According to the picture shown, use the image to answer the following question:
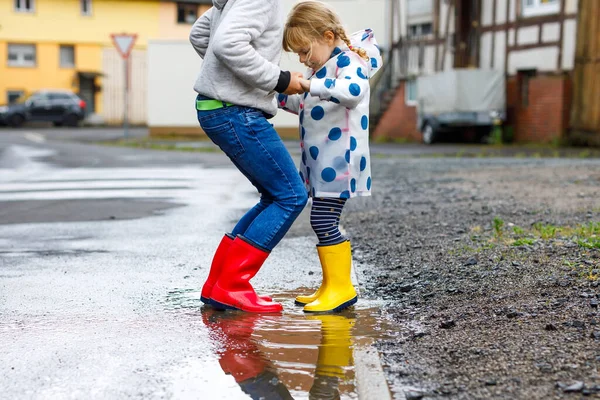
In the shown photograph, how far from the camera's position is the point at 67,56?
47000 millimetres

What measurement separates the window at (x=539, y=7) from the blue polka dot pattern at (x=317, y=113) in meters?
18.0

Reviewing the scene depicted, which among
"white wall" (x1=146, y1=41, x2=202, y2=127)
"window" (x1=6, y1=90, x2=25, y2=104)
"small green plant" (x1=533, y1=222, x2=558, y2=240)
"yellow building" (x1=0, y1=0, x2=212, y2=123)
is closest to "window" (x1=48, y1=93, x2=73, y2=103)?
"yellow building" (x1=0, y1=0, x2=212, y2=123)

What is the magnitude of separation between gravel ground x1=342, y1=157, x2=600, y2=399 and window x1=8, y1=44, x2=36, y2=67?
4015 centimetres

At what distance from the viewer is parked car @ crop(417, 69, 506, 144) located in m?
23.0

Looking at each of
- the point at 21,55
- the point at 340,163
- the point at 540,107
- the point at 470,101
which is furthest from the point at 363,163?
the point at 21,55

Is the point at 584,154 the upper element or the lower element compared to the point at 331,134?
lower

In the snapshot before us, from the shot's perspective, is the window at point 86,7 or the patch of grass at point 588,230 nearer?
the patch of grass at point 588,230

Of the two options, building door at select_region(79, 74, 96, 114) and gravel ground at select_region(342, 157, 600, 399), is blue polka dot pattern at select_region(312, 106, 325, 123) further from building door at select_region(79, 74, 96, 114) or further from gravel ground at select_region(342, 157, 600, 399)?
building door at select_region(79, 74, 96, 114)

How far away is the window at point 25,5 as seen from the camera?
45662mm

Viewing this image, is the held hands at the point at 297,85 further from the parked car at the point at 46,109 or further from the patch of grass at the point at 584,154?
the parked car at the point at 46,109

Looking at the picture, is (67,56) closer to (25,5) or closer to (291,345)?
(25,5)

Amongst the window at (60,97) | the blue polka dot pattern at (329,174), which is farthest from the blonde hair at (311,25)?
the window at (60,97)

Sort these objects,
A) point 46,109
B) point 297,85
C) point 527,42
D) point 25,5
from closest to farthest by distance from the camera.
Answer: point 297,85 < point 527,42 < point 46,109 < point 25,5

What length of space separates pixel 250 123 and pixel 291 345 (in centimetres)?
116
